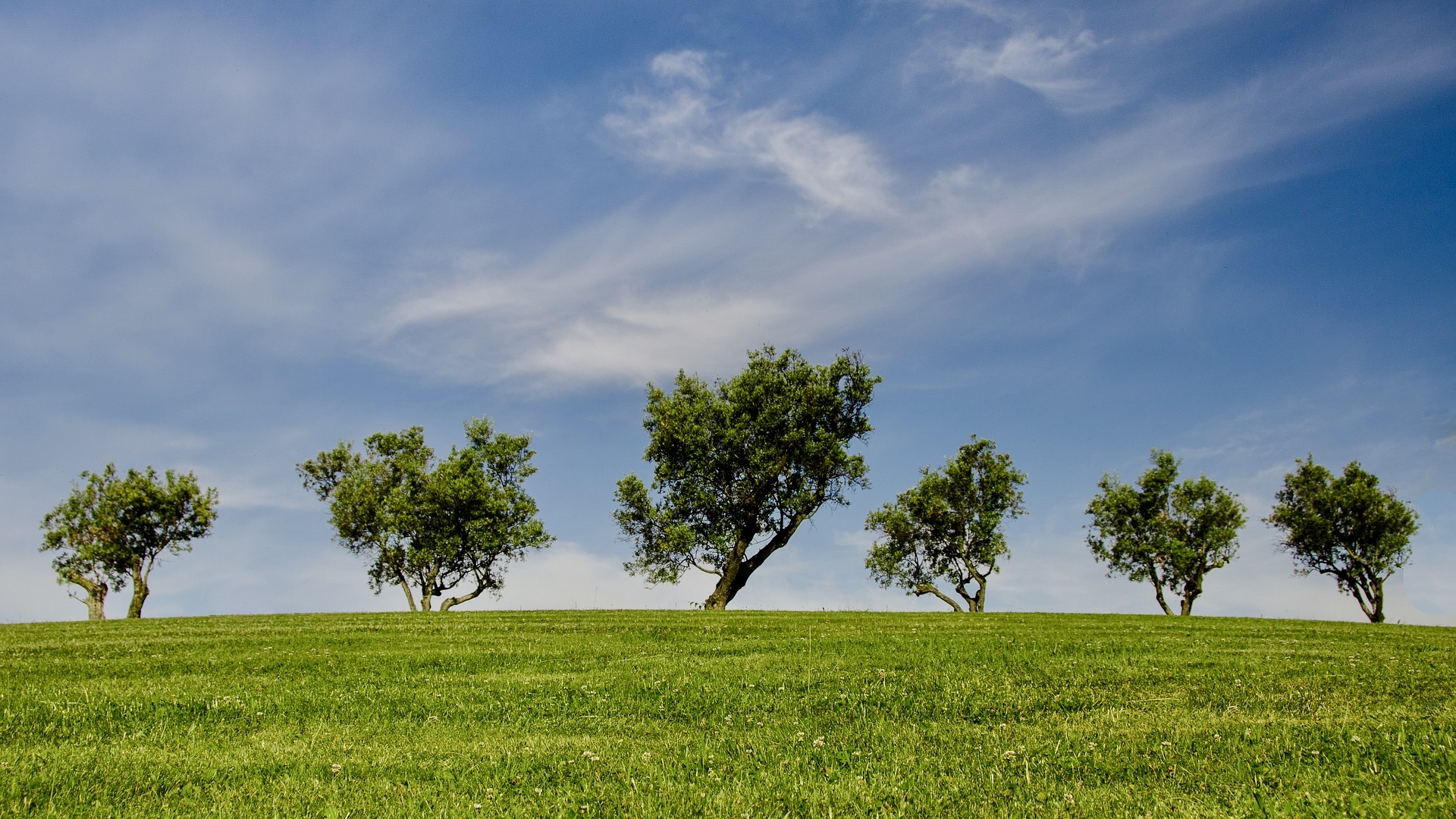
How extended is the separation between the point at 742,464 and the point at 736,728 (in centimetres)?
3573

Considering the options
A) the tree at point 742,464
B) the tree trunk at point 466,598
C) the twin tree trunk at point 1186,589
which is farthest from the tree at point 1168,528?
the tree trunk at point 466,598

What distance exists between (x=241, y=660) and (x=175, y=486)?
43.3 m

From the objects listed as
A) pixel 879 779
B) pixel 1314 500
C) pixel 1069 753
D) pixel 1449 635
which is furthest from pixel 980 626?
pixel 1314 500

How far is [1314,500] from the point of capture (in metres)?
55.5

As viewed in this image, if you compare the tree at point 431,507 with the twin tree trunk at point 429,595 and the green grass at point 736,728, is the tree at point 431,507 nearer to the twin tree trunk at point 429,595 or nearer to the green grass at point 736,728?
the twin tree trunk at point 429,595

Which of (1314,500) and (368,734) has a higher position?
(1314,500)

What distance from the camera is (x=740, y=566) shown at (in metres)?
46.8

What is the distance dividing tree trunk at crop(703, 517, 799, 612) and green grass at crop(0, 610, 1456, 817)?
2525 centimetres

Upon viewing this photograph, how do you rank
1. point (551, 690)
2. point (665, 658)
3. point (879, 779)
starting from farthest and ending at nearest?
point (665, 658) → point (551, 690) → point (879, 779)

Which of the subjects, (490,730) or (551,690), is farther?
(551,690)

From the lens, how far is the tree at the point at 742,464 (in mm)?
45781

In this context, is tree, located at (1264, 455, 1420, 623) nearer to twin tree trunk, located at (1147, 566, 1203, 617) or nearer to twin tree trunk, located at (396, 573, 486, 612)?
twin tree trunk, located at (1147, 566, 1203, 617)

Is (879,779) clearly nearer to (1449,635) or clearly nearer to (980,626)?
(980,626)

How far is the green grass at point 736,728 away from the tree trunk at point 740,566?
994 inches
